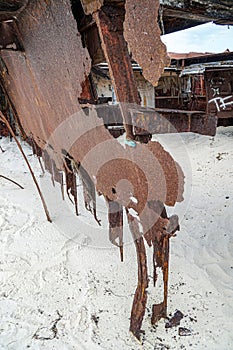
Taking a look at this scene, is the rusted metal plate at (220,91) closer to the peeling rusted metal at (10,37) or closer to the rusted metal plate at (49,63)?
the rusted metal plate at (49,63)

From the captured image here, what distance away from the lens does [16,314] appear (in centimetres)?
217

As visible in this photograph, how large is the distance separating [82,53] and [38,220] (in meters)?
2.80

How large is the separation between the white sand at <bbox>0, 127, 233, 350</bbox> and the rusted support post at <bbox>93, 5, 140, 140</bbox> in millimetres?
1638

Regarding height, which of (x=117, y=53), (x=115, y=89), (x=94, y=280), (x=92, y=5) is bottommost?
(x=94, y=280)

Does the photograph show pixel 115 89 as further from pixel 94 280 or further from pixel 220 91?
pixel 220 91

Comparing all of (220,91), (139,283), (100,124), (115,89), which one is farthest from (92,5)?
(220,91)

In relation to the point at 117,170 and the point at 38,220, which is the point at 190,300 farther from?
the point at 38,220

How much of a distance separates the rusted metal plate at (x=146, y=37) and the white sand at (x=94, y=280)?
181 cm

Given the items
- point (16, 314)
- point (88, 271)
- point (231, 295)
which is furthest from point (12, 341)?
point (231, 295)

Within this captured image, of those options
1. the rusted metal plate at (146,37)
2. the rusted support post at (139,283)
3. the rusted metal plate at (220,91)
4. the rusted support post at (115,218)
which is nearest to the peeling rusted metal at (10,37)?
the rusted metal plate at (146,37)

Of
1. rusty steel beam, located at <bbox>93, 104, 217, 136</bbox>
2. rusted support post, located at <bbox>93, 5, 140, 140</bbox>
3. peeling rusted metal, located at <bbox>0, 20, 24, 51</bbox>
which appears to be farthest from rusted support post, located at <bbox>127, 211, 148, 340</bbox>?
peeling rusted metal, located at <bbox>0, 20, 24, 51</bbox>

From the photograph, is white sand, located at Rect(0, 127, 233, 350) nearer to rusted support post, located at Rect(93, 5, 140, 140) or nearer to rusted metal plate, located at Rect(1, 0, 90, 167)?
rusted metal plate, located at Rect(1, 0, 90, 167)

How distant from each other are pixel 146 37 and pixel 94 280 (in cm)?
215

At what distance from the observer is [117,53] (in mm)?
1164
